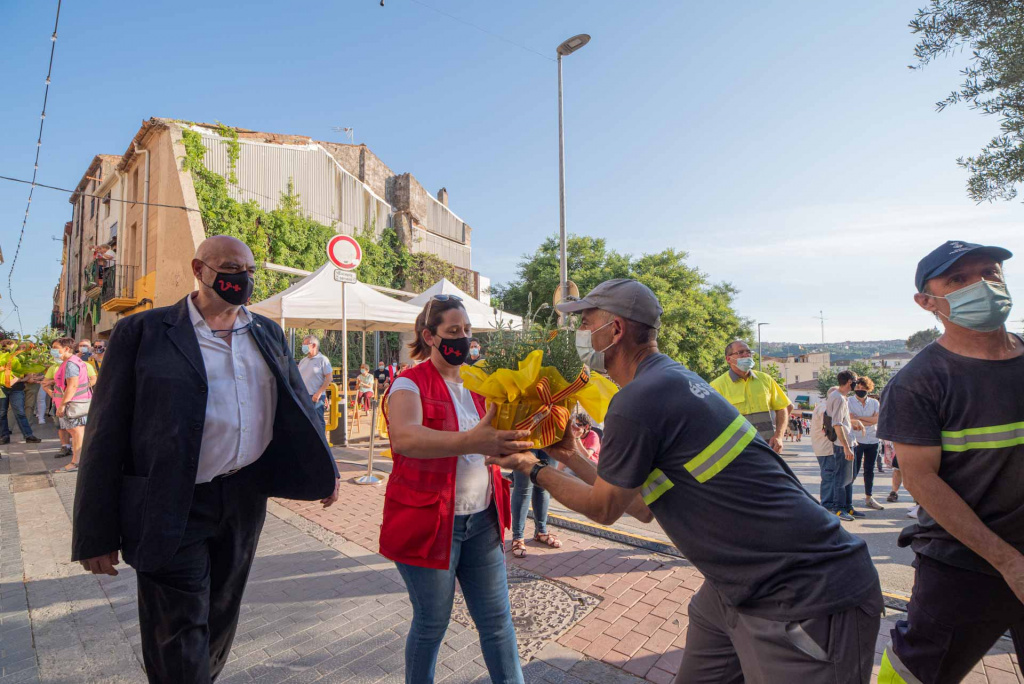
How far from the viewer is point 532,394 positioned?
1.93 meters

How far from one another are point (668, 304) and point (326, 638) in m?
28.0

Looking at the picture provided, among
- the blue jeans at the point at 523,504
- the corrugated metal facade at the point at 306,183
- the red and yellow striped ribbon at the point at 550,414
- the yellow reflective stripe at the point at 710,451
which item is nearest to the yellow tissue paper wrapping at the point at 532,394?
the red and yellow striped ribbon at the point at 550,414

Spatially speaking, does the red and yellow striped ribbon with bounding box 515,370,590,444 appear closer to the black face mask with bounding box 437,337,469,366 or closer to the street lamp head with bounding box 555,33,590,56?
the black face mask with bounding box 437,337,469,366

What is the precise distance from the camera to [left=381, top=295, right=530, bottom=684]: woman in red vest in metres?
2.17

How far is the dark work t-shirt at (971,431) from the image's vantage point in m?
1.95

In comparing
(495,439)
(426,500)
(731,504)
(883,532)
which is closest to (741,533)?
(731,504)

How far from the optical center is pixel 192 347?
85.6 inches

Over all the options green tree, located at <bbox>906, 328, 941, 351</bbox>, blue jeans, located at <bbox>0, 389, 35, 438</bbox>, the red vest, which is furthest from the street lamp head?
blue jeans, located at <bbox>0, 389, 35, 438</bbox>

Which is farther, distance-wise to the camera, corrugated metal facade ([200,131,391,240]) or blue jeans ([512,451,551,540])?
corrugated metal facade ([200,131,391,240])

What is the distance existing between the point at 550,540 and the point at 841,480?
13.6 ft

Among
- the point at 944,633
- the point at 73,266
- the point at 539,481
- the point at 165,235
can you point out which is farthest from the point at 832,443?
the point at 73,266

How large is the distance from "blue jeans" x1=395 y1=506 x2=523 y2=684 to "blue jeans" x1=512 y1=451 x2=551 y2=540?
6.72 feet

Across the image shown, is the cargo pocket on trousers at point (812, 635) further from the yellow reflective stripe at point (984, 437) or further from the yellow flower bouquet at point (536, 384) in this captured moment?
the yellow reflective stripe at point (984, 437)

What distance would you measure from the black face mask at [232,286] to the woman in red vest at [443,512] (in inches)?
31.9
